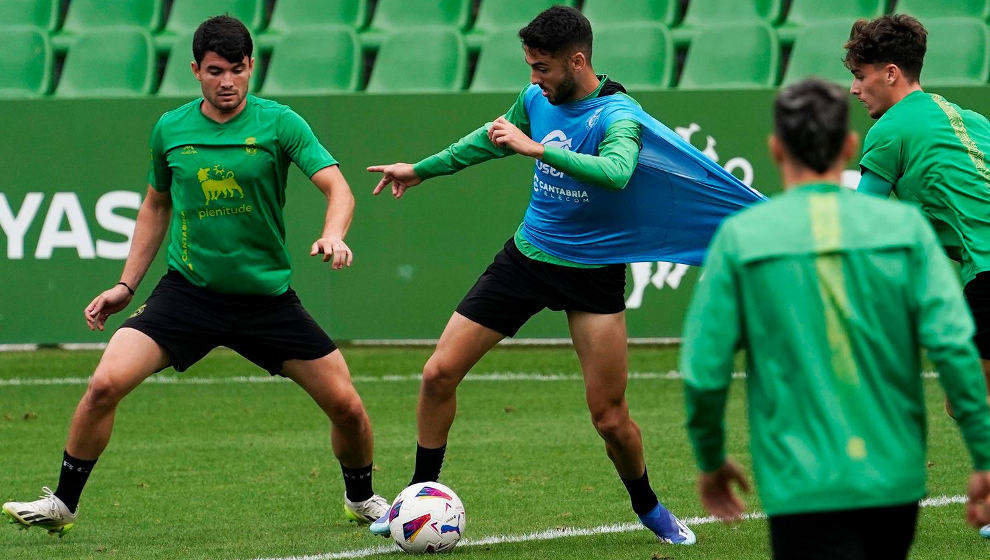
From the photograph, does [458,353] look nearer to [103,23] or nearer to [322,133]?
[322,133]

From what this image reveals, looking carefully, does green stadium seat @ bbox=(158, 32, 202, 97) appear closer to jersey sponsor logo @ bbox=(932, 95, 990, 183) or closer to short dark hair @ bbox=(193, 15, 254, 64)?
short dark hair @ bbox=(193, 15, 254, 64)

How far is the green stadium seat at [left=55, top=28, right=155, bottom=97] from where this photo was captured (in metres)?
14.1

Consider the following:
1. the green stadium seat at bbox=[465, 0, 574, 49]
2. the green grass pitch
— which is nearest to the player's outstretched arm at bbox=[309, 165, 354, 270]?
the green grass pitch

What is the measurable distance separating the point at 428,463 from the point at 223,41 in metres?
1.99

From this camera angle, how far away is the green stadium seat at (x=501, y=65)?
1338 cm

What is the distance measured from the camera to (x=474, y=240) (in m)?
12.1

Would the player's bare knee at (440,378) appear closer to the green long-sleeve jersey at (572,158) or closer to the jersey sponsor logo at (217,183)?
the green long-sleeve jersey at (572,158)

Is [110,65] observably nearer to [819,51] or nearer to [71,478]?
[819,51]

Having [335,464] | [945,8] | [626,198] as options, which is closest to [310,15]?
[945,8]

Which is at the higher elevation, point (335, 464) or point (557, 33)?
point (557, 33)

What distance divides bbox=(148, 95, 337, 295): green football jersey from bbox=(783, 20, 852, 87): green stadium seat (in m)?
7.61

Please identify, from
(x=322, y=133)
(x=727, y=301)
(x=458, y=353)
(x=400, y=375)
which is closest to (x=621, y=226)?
(x=458, y=353)

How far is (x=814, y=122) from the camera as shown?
10.3 ft

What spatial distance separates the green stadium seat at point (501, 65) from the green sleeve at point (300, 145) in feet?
23.9
